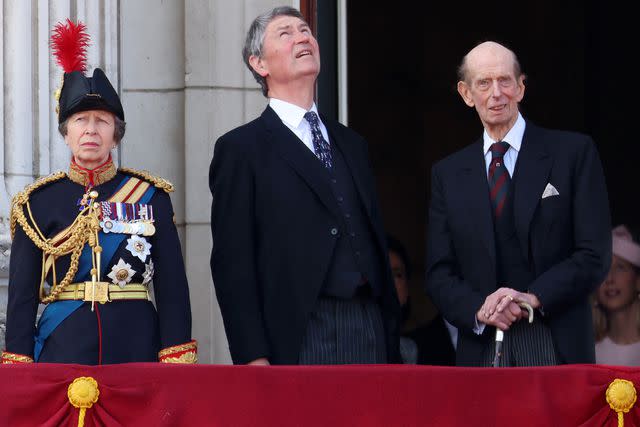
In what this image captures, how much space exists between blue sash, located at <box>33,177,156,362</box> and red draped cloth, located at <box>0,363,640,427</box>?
1.91 feet

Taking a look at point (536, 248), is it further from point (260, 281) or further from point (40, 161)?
point (40, 161)

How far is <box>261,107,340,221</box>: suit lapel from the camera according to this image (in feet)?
17.3

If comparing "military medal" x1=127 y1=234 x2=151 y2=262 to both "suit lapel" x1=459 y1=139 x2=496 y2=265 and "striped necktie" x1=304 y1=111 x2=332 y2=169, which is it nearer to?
"striped necktie" x1=304 y1=111 x2=332 y2=169

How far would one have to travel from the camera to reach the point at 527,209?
17.5 ft

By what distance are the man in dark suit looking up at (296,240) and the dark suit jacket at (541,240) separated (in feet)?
0.79

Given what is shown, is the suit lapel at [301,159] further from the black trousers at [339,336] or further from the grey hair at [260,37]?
the black trousers at [339,336]

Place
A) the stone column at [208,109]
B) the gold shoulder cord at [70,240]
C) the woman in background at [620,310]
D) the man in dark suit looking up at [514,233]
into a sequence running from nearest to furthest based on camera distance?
the gold shoulder cord at [70,240], the man in dark suit looking up at [514,233], the stone column at [208,109], the woman in background at [620,310]

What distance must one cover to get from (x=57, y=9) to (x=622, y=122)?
190 inches

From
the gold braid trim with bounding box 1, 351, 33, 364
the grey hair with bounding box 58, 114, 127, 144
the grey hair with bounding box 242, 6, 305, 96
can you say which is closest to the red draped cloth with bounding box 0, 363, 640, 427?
the gold braid trim with bounding box 1, 351, 33, 364

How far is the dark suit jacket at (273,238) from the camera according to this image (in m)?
5.14

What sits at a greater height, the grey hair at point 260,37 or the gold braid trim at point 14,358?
the grey hair at point 260,37

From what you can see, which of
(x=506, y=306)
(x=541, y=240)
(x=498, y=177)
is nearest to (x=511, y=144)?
(x=498, y=177)

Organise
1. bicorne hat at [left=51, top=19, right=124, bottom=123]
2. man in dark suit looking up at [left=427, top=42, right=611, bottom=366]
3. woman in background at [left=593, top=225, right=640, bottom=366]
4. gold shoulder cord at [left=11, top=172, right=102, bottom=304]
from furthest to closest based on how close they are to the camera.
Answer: woman in background at [left=593, top=225, right=640, bottom=366]
man in dark suit looking up at [left=427, top=42, right=611, bottom=366]
bicorne hat at [left=51, top=19, right=124, bottom=123]
gold shoulder cord at [left=11, top=172, right=102, bottom=304]

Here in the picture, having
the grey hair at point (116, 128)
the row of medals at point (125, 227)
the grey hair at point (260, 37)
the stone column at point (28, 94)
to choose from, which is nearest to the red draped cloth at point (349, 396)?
the row of medals at point (125, 227)
